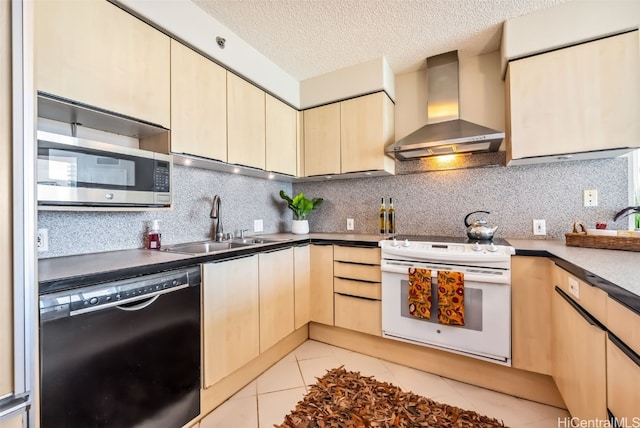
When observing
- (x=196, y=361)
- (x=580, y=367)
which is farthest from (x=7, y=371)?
(x=580, y=367)

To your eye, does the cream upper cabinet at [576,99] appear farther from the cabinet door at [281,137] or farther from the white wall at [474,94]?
the cabinet door at [281,137]

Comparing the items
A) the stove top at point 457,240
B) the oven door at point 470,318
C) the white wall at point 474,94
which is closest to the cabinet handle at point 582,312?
the oven door at point 470,318

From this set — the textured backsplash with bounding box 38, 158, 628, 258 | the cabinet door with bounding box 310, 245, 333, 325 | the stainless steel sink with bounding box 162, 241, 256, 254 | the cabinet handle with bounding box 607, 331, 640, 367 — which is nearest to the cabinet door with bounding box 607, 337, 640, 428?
the cabinet handle with bounding box 607, 331, 640, 367

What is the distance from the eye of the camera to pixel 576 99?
1716 millimetres

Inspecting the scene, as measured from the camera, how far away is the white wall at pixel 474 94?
2236mm

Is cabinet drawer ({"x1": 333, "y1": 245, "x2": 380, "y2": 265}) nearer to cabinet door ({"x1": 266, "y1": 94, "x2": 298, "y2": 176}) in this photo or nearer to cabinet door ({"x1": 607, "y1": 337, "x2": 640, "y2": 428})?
cabinet door ({"x1": 266, "y1": 94, "x2": 298, "y2": 176})

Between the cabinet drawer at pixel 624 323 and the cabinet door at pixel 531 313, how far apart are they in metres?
0.76

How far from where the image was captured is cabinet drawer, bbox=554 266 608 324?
96 cm

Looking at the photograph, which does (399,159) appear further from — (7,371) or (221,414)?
(7,371)

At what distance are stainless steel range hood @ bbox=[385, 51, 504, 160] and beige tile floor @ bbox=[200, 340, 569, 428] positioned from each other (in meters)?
1.68

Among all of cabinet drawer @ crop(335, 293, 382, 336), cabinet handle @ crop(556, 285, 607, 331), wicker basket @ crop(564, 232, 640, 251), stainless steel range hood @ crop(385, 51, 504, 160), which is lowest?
cabinet drawer @ crop(335, 293, 382, 336)

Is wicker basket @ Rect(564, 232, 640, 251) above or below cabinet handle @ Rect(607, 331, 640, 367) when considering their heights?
above

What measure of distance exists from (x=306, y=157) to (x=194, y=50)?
4.19 feet

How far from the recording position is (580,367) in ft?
3.81
